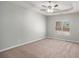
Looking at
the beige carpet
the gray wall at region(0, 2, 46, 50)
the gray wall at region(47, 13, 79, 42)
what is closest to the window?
the gray wall at region(47, 13, 79, 42)

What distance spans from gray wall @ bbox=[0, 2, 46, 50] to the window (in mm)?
1908

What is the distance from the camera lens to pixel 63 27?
20.3 ft

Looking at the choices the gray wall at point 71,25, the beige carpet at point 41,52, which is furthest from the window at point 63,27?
the beige carpet at point 41,52

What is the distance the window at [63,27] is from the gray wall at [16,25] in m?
1.91

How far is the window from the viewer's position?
588 centimetres

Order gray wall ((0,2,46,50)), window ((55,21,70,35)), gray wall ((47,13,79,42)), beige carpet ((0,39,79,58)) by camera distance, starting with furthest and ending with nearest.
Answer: window ((55,21,70,35)) < gray wall ((47,13,79,42)) < gray wall ((0,2,46,50)) < beige carpet ((0,39,79,58))

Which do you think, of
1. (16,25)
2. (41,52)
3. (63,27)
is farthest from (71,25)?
(16,25)

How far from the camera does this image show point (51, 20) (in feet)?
22.1

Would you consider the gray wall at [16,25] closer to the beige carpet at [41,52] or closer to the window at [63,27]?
the beige carpet at [41,52]

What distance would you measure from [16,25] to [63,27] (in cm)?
404

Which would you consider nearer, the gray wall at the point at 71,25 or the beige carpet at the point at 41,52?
the beige carpet at the point at 41,52

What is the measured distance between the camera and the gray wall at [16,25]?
11.4 ft

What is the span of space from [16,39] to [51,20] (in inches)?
154

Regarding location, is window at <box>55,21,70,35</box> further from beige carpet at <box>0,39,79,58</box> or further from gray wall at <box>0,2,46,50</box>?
beige carpet at <box>0,39,79,58</box>
